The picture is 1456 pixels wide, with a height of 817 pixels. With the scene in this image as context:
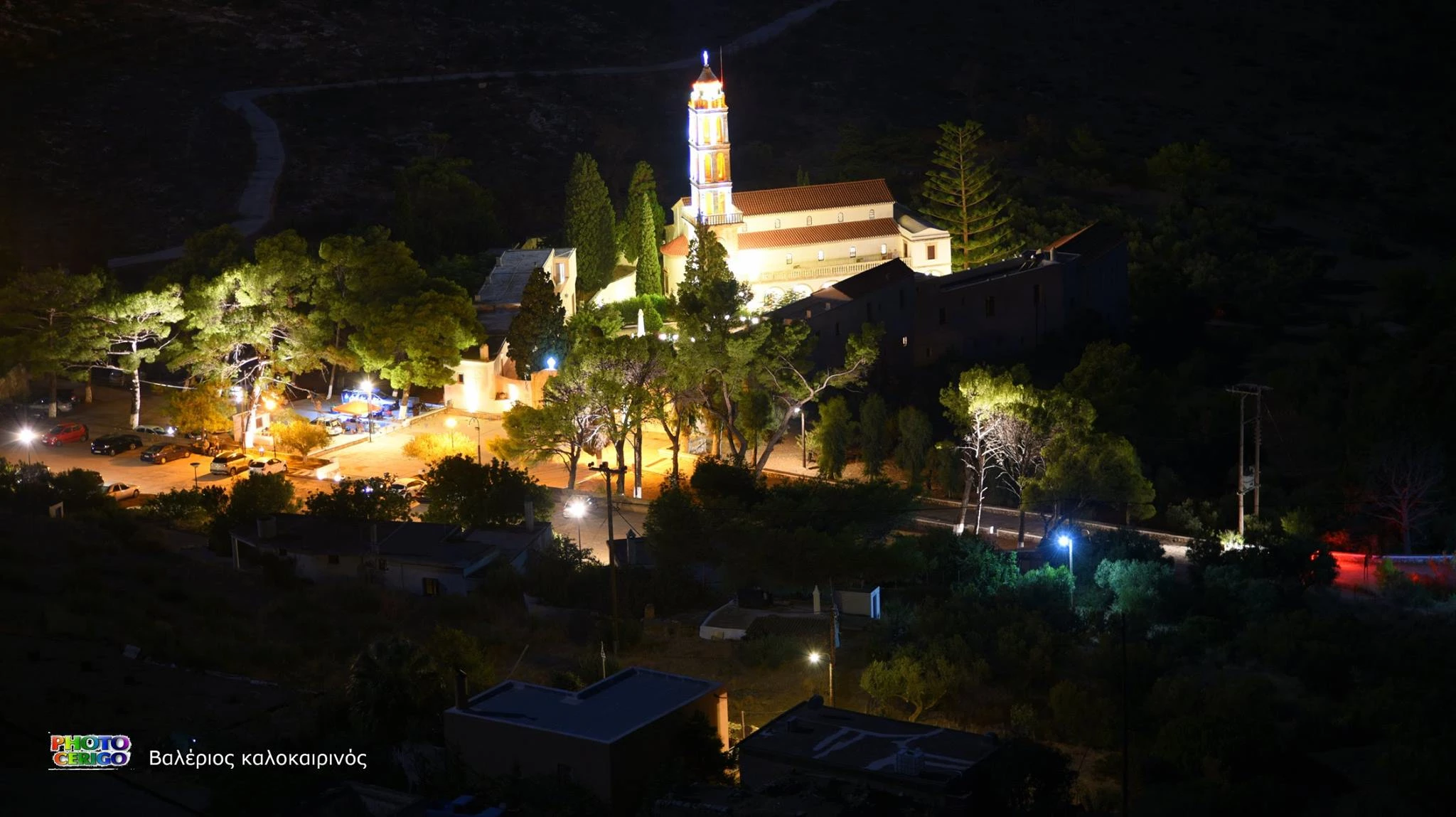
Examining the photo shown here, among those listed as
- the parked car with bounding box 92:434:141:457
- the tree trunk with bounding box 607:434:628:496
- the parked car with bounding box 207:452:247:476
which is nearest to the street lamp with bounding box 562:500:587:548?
Answer: the tree trunk with bounding box 607:434:628:496

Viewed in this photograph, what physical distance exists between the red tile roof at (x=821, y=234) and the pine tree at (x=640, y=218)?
11.4 feet

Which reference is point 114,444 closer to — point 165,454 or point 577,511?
point 165,454

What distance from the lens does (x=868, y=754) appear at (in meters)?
24.4

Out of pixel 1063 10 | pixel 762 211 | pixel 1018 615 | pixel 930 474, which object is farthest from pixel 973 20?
pixel 1018 615

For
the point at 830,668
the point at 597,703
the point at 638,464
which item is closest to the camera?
the point at 597,703

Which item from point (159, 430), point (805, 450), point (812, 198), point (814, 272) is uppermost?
point (812, 198)

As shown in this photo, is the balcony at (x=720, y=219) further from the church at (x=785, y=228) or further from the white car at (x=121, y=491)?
the white car at (x=121, y=491)

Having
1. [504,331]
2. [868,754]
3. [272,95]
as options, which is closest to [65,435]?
[504,331]

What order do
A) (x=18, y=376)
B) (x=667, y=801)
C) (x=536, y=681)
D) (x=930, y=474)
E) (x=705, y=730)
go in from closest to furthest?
(x=667, y=801) → (x=705, y=730) → (x=536, y=681) → (x=930, y=474) → (x=18, y=376)

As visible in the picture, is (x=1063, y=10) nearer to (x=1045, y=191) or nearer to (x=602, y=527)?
(x=1045, y=191)

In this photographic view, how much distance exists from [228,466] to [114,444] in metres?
4.11

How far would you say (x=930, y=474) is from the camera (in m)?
47.7

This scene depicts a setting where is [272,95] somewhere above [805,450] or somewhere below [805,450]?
above

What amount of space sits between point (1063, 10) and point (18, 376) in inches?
3109
